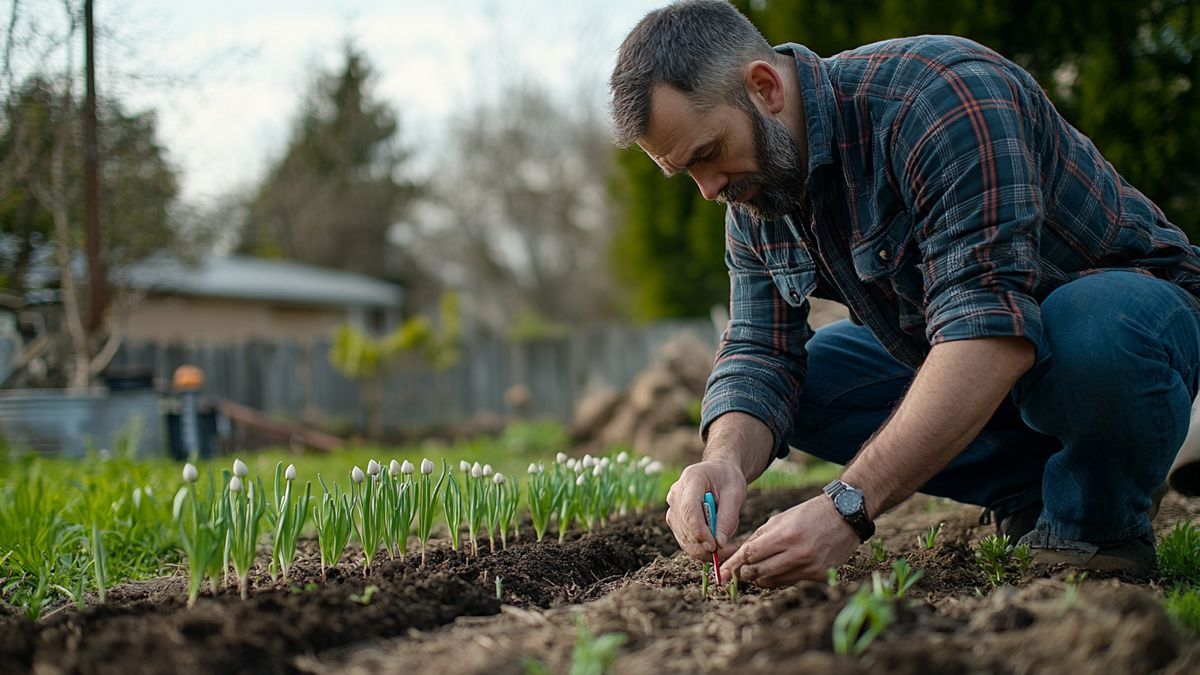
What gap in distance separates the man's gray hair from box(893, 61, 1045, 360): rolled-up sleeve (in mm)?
424

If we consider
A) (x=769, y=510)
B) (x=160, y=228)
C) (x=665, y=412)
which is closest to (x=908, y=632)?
(x=769, y=510)

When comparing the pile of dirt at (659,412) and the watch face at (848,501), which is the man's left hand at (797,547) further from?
the pile of dirt at (659,412)

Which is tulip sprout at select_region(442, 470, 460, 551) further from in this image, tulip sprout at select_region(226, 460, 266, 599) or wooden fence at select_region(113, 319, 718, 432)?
wooden fence at select_region(113, 319, 718, 432)

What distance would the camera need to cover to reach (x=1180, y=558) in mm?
2342

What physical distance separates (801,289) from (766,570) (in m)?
0.99

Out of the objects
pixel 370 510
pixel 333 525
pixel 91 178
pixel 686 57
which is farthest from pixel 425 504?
pixel 91 178

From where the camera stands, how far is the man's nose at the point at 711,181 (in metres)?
2.33

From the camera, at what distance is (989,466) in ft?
9.23

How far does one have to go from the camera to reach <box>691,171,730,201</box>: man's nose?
233cm

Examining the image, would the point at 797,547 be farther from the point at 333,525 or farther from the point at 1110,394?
the point at 333,525

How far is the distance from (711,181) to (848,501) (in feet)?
2.80

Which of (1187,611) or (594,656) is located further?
(1187,611)

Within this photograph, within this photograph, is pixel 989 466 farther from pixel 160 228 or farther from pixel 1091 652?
pixel 160 228

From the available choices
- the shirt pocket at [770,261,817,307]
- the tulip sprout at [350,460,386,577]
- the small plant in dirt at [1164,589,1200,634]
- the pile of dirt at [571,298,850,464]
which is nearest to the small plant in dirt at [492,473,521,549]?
the tulip sprout at [350,460,386,577]
